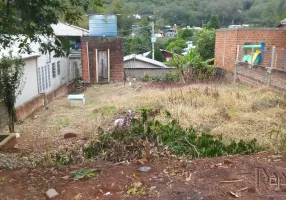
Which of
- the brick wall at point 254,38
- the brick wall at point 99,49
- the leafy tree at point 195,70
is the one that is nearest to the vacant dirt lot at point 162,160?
the brick wall at point 254,38

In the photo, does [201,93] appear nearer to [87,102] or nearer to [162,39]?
[87,102]

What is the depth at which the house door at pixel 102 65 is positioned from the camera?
56.1ft

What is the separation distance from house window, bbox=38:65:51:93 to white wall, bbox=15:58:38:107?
2.96 ft

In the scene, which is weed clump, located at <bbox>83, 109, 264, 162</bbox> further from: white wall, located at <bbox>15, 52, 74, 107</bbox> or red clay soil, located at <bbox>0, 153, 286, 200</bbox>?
white wall, located at <bbox>15, 52, 74, 107</bbox>

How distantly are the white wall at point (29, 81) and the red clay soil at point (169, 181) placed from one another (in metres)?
6.92

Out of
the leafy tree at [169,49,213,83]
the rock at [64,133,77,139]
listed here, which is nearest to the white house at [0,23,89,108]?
the rock at [64,133,77,139]

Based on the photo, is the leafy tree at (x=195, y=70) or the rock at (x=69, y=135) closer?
the rock at (x=69, y=135)

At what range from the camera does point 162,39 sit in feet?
150

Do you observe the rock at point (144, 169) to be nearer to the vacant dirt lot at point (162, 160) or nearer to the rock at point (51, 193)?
the vacant dirt lot at point (162, 160)

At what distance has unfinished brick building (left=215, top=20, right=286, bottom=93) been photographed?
11.2 m

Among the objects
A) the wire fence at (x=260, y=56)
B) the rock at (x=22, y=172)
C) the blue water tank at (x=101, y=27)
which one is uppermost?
the blue water tank at (x=101, y=27)

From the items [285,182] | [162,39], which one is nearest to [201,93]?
[285,182]

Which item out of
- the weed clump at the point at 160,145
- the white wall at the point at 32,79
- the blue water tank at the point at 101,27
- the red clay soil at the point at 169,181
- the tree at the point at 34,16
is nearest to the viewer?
the tree at the point at 34,16

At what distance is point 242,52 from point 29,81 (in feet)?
29.5
